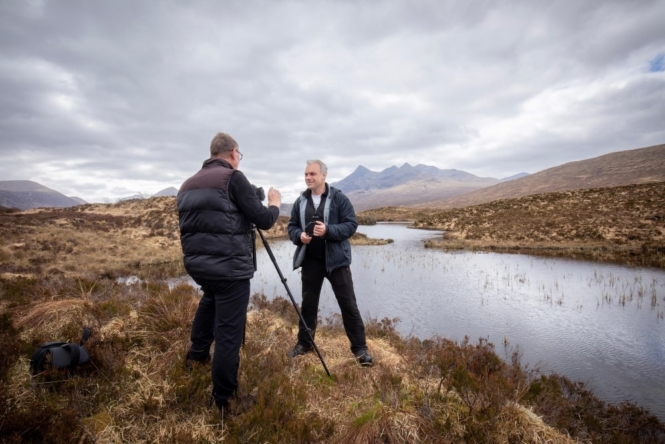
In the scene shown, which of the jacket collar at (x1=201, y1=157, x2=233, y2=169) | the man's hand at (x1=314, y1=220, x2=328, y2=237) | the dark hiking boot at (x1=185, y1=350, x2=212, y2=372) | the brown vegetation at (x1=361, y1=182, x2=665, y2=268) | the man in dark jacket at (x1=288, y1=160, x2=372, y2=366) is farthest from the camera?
the brown vegetation at (x1=361, y1=182, x2=665, y2=268)

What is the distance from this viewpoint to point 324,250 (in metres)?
4.91

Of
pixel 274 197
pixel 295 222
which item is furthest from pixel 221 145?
pixel 295 222

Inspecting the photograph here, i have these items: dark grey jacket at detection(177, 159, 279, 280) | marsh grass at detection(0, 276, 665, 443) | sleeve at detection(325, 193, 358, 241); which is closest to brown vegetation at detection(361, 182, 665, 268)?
marsh grass at detection(0, 276, 665, 443)

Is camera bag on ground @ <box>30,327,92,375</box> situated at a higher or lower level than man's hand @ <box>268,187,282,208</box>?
lower

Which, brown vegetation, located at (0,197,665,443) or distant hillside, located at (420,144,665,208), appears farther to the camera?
distant hillside, located at (420,144,665,208)

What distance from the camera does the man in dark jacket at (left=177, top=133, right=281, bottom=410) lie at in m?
3.13

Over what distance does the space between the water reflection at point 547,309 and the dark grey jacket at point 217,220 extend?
20.4ft

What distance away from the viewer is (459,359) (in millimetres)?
4934

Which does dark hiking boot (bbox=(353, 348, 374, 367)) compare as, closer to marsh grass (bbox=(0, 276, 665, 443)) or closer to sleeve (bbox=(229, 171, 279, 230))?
marsh grass (bbox=(0, 276, 665, 443))

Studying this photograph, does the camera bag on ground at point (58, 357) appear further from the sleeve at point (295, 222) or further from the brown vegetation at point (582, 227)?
the brown vegetation at point (582, 227)

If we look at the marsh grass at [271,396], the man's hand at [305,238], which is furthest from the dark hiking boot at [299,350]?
the man's hand at [305,238]

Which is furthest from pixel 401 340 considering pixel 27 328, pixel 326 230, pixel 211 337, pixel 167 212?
pixel 167 212

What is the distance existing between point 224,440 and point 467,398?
2.76 metres

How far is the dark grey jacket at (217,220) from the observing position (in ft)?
10.2
